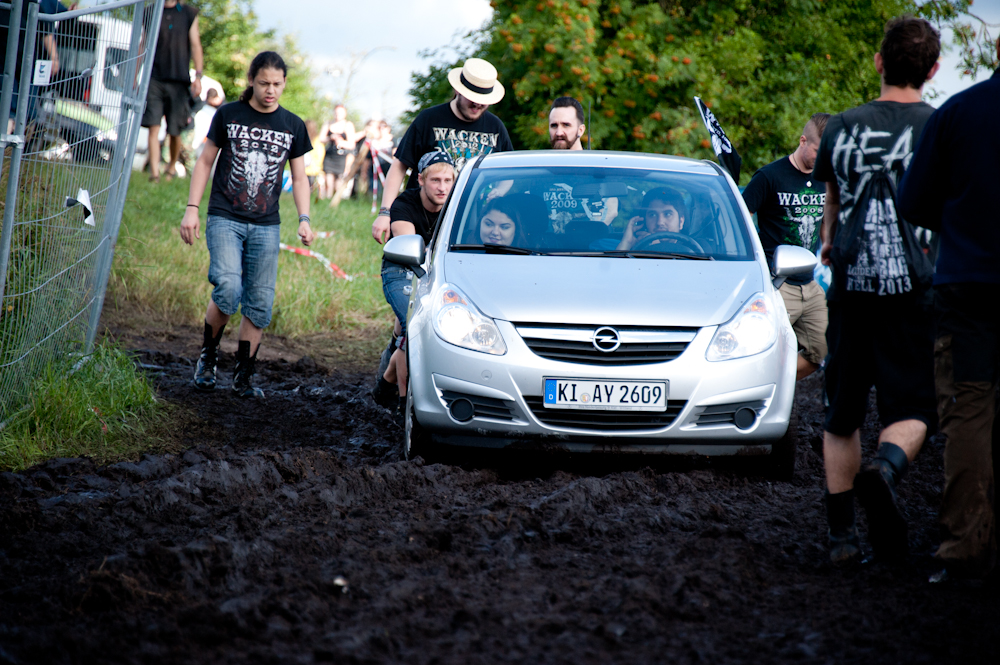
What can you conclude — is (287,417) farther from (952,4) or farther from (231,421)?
(952,4)

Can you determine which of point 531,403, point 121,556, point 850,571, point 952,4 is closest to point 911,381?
point 850,571

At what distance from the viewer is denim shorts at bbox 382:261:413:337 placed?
21.0ft

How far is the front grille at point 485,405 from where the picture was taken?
482 centimetres

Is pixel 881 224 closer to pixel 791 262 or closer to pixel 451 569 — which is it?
pixel 791 262

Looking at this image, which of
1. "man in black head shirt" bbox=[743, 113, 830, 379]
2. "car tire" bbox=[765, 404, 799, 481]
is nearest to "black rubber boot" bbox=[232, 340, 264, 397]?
"man in black head shirt" bbox=[743, 113, 830, 379]

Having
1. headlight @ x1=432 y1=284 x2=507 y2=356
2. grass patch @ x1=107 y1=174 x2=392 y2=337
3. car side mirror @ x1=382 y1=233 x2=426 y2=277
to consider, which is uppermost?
car side mirror @ x1=382 y1=233 x2=426 y2=277

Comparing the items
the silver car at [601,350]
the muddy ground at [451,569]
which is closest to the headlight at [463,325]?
the silver car at [601,350]

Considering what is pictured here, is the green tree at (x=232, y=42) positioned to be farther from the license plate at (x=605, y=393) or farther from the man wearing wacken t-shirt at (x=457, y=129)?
the license plate at (x=605, y=393)

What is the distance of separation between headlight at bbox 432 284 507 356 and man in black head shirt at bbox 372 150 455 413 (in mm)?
1341

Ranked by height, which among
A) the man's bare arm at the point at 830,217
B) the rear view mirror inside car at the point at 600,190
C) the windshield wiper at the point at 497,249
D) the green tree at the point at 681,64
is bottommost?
the windshield wiper at the point at 497,249

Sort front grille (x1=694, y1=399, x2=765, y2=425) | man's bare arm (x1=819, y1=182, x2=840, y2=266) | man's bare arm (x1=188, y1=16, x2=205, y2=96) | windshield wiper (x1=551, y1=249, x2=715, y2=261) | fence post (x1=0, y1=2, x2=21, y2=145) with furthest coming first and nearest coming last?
1. man's bare arm (x1=188, y1=16, x2=205, y2=96)
2. windshield wiper (x1=551, y1=249, x2=715, y2=261)
3. front grille (x1=694, y1=399, x2=765, y2=425)
4. fence post (x1=0, y1=2, x2=21, y2=145)
5. man's bare arm (x1=819, y1=182, x2=840, y2=266)

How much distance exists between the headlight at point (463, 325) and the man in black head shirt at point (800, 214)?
2.51m

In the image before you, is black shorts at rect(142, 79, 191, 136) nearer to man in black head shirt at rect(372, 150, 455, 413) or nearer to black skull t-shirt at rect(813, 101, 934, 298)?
man in black head shirt at rect(372, 150, 455, 413)

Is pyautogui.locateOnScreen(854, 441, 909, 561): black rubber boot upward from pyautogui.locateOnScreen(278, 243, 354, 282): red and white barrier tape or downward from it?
upward
